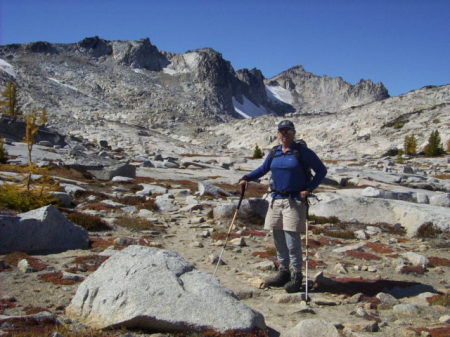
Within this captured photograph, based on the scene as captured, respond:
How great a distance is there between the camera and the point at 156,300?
515 cm

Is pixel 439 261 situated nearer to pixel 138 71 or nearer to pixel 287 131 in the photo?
pixel 287 131

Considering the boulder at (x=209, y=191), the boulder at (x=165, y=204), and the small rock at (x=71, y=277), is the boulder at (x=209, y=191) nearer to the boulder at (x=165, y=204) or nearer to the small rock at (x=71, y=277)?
the boulder at (x=165, y=204)

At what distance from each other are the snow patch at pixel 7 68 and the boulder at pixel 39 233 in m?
147

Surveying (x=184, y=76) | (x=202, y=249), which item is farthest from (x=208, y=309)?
(x=184, y=76)

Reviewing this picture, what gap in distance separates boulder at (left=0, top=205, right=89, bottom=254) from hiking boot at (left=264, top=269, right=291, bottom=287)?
475 centimetres

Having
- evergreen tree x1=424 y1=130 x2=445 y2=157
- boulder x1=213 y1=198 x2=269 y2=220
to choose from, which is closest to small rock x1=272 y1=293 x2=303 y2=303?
boulder x1=213 y1=198 x2=269 y2=220

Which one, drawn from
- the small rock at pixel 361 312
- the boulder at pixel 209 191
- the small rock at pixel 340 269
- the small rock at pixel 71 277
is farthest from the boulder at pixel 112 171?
the small rock at pixel 361 312

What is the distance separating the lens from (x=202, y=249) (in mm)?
10914

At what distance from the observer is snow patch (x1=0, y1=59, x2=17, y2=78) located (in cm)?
13875

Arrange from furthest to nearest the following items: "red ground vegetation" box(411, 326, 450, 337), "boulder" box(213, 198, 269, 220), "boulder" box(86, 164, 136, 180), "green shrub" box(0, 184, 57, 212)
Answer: "boulder" box(86, 164, 136, 180), "boulder" box(213, 198, 269, 220), "green shrub" box(0, 184, 57, 212), "red ground vegetation" box(411, 326, 450, 337)

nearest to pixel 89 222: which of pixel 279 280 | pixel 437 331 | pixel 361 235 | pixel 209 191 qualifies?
pixel 279 280

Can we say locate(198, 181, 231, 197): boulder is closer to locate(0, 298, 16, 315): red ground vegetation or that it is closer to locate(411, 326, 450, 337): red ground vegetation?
locate(0, 298, 16, 315): red ground vegetation

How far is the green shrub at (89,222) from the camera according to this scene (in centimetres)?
1206

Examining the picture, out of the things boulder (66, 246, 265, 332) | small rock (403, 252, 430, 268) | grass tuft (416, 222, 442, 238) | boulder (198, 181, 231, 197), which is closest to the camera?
boulder (66, 246, 265, 332)
